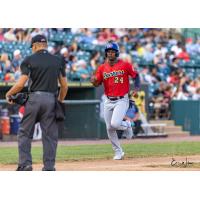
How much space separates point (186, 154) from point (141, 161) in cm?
213

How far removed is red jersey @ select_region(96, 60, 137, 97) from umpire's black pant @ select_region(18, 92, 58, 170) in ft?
9.64

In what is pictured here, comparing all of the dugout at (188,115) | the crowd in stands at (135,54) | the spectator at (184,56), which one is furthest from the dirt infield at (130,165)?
the spectator at (184,56)

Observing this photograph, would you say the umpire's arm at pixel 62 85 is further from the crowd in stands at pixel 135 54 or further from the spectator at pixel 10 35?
the spectator at pixel 10 35

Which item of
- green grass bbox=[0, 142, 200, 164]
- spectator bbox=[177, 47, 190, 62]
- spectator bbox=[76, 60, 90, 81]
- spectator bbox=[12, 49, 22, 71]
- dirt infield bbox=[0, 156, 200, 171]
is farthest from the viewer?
spectator bbox=[177, 47, 190, 62]

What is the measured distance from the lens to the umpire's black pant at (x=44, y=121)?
912 centimetres

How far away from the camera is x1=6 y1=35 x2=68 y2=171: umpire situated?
909 cm

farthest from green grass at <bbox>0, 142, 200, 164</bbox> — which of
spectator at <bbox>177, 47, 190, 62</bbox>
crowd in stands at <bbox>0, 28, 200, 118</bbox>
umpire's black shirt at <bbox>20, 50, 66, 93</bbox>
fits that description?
spectator at <bbox>177, 47, 190, 62</bbox>

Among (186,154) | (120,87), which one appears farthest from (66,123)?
(120,87)

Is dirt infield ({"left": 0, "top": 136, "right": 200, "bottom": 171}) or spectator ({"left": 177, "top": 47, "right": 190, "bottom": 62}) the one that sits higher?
spectator ({"left": 177, "top": 47, "right": 190, "bottom": 62})

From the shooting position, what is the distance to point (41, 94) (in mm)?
9133

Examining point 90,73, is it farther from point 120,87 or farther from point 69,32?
point 120,87

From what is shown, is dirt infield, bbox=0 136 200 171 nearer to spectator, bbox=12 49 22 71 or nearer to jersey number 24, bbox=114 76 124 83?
jersey number 24, bbox=114 76 124 83

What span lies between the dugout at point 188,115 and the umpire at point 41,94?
14.4 m
